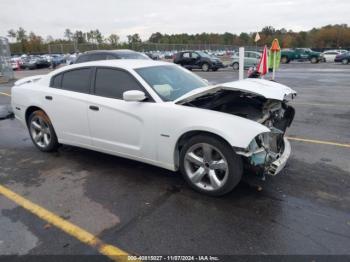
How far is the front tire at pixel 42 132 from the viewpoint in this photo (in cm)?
551

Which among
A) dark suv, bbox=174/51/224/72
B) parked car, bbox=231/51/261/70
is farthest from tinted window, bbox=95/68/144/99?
parked car, bbox=231/51/261/70

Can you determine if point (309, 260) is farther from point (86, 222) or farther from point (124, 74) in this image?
point (124, 74)

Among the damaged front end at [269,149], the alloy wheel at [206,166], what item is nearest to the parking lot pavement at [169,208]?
the alloy wheel at [206,166]

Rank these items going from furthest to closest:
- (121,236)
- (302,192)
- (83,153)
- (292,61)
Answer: (292,61) < (83,153) < (302,192) < (121,236)

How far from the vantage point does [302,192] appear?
13.0 ft

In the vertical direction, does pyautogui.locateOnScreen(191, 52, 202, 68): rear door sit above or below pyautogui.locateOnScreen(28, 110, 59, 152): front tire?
above

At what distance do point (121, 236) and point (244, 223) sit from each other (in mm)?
1233

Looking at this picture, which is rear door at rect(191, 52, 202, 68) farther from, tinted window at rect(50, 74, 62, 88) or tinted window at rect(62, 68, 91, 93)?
tinted window at rect(62, 68, 91, 93)

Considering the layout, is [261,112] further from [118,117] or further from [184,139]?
[118,117]

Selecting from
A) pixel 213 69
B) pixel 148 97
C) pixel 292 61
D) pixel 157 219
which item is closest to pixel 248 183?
pixel 157 219

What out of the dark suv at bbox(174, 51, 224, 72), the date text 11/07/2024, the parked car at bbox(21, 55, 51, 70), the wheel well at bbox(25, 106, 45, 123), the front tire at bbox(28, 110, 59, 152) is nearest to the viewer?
the date text 11/07/2024

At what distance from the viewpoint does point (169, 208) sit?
3686 mm

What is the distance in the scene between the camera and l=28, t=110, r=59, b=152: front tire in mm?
5512

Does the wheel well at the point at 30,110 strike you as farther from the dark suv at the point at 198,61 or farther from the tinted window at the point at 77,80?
the dark suv at the point at 198,61
